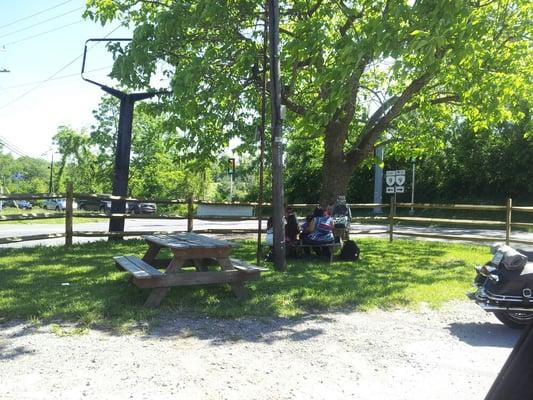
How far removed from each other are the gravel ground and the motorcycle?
0.27 meters

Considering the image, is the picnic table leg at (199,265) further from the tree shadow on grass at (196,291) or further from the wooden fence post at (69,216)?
the wooden fence post at (69,216)

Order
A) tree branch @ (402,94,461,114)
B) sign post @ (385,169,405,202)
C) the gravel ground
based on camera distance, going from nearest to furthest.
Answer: the gravel ground, tree branch @ (402,94,461,114), sign post @ (385,169,405,202)

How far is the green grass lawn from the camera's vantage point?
21.7ft

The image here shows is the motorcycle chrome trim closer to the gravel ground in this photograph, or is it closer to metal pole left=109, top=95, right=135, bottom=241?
the gravel ground

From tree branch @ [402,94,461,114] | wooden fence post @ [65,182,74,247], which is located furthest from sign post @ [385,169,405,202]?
wooden fence post @ [65,182,74,247]

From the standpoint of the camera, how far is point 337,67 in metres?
8.38

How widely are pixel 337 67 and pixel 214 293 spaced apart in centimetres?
391

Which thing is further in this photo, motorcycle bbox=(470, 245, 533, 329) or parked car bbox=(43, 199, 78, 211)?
parked car bbox=(43, 199, 78, 211)

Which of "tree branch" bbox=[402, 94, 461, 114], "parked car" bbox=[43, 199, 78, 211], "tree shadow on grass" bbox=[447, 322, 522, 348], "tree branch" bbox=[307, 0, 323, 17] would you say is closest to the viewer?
"tree shadow on grass" bbox=[447, 322, 522, 348]

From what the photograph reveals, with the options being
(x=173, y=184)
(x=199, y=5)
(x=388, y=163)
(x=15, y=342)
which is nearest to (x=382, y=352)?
(x=15, y=342)

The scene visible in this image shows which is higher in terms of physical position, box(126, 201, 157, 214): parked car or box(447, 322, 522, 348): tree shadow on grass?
box(126, 201, 157, 214): parked car

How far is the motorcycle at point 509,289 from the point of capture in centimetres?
613

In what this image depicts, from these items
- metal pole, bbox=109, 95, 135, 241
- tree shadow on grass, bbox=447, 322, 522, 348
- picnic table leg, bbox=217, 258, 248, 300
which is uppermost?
metal pole, bbox=109, 95, 135, 241

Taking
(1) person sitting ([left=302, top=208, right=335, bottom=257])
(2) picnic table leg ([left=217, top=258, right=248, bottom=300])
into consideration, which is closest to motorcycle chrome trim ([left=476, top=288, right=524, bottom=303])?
(2) picnic table leg ([left=217, top=258, right=248, bottom=300])
